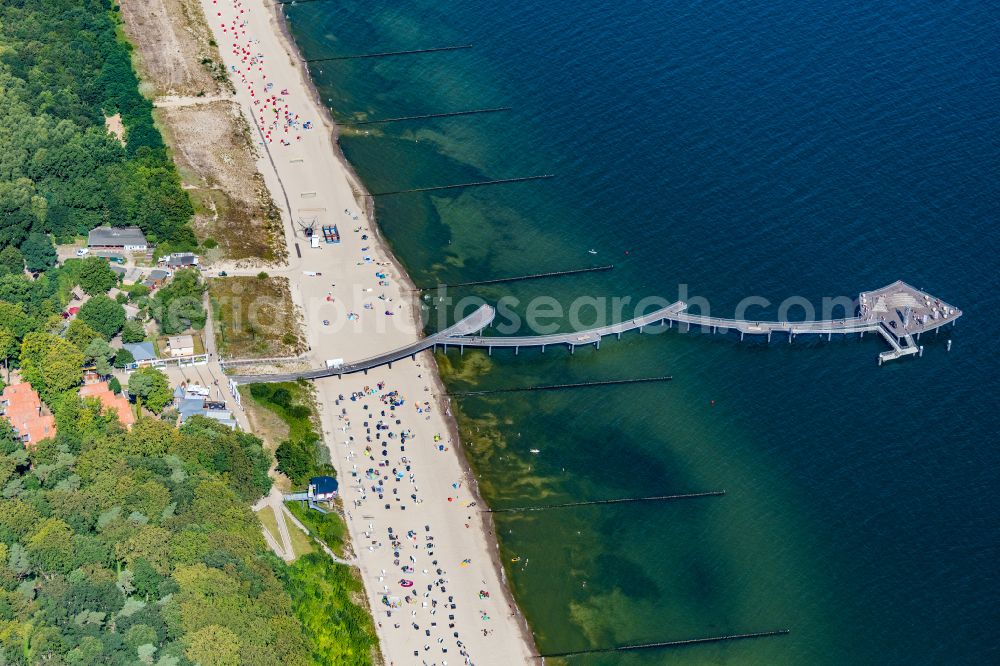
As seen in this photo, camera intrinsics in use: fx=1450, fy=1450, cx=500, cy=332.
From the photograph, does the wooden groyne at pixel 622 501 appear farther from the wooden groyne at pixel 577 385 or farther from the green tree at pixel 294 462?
the green tree at pixel 294 462

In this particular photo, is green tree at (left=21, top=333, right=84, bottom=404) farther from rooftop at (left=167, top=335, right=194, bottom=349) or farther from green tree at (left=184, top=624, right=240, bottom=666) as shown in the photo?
green tree at (left=184, top=624, right=240, bottom=666)

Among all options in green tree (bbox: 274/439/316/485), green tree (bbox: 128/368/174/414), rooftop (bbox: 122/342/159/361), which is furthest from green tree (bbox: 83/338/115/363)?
green tree (bbox: 274/439/316/485)

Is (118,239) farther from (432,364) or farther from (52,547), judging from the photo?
(52,547)

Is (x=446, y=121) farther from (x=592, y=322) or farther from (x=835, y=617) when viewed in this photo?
(x=835, y=617)

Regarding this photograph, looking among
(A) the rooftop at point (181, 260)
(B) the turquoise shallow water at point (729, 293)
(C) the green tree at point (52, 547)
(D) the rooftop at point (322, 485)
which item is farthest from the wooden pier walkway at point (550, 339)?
(C) the green tree at point (52, 547)

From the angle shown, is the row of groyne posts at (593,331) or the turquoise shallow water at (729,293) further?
the turquoise shallow water at (729,293)

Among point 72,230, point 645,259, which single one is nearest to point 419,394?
point 645,259
